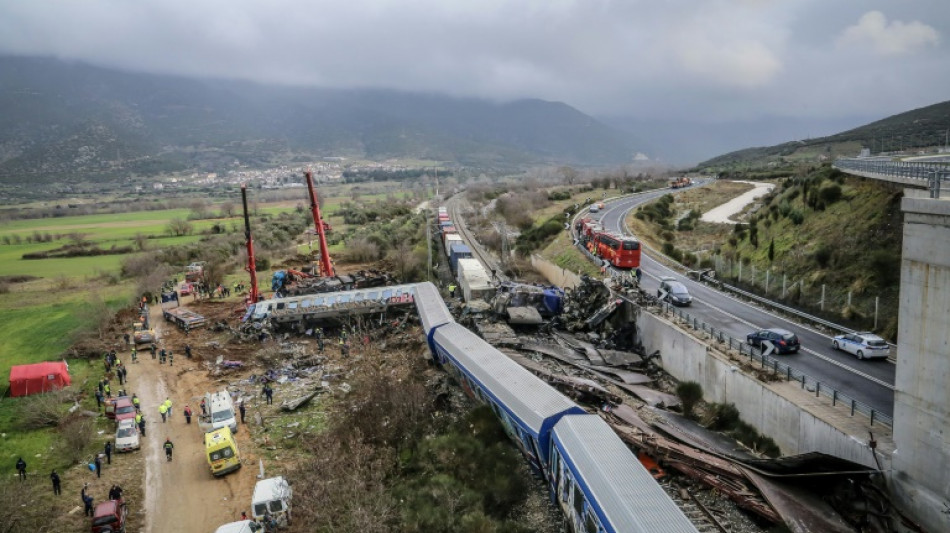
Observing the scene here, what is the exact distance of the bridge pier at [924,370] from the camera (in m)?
14.4

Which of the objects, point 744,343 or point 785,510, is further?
point 744,343

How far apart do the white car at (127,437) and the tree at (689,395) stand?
24254mm

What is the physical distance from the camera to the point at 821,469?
53.3ft

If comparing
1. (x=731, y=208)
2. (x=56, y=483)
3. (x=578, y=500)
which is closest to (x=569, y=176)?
(x=731, y=208)

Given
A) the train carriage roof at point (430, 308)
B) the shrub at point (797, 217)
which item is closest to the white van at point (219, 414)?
the train carriage roof at point (430, 308)

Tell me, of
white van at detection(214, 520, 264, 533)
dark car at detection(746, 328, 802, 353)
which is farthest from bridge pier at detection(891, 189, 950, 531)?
white van at detection(214, 520, 264, 533)

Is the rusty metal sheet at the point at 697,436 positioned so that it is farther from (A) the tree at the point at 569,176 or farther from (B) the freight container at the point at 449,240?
(A) the tree at the point at 569,176

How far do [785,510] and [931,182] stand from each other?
31.6ft

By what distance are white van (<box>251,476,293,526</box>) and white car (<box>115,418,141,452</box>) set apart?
10.3m

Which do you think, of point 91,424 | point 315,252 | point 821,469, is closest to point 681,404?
point 821,469

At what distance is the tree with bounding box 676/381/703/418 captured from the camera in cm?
2413

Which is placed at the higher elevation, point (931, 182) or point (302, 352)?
point (931, 182)

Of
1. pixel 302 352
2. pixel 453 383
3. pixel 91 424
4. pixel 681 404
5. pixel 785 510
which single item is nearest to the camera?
pixel 785 510

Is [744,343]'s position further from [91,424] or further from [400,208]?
[400,208]
